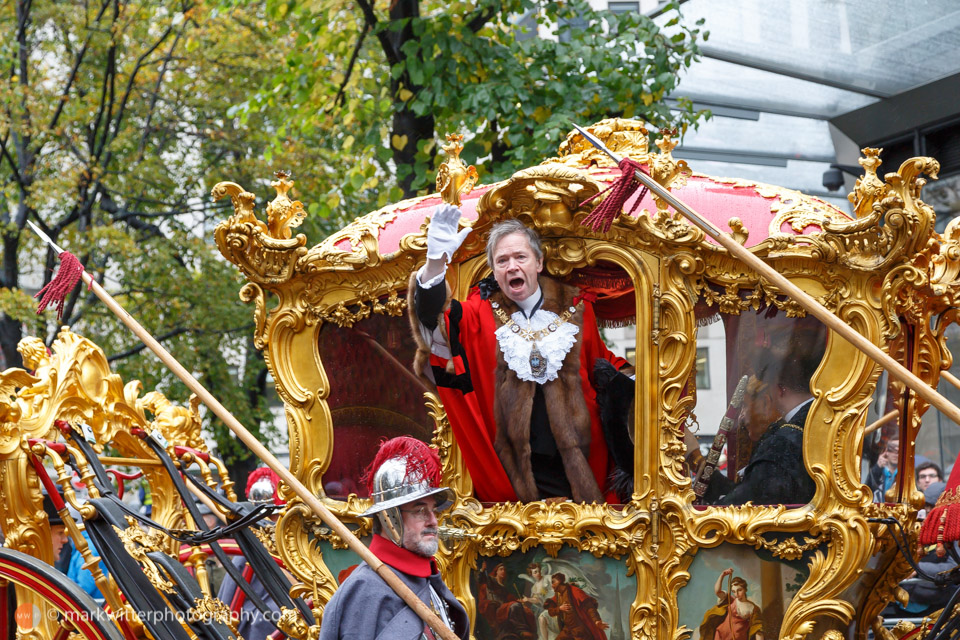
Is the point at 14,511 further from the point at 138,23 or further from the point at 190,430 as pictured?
the point at 138,23

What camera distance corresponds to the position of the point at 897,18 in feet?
30.8

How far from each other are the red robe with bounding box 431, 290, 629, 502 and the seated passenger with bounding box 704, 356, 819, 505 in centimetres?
62

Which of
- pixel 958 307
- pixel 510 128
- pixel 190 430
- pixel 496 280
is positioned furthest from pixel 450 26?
pixel 958 307

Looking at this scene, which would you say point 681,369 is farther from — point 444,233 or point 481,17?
point 481,17

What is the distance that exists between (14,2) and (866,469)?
9444mm

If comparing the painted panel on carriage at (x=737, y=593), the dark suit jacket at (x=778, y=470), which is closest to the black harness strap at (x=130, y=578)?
the painted panel on carriage at (x=737, y=593)

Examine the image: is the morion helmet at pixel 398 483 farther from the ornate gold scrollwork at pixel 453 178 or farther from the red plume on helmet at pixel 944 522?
the red plume on helmet at pixel 944 522

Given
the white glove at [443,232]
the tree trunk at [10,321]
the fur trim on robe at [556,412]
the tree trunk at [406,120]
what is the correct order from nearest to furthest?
1. the white glove at [443,232]
2. the fur trim on robe at [556,412]
3. the tree trunk at [406,120]
4. the tree trunk at [10,321]

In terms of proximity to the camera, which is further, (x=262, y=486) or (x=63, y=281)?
(x=262, y=486)

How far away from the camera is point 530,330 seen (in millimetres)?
4652

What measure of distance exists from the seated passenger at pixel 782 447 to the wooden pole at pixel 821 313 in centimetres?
36

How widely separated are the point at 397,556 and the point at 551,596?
1.40 m

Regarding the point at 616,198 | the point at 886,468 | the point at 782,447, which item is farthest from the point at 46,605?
the point at 886,468

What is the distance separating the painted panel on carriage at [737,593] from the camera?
4301 millimetres
